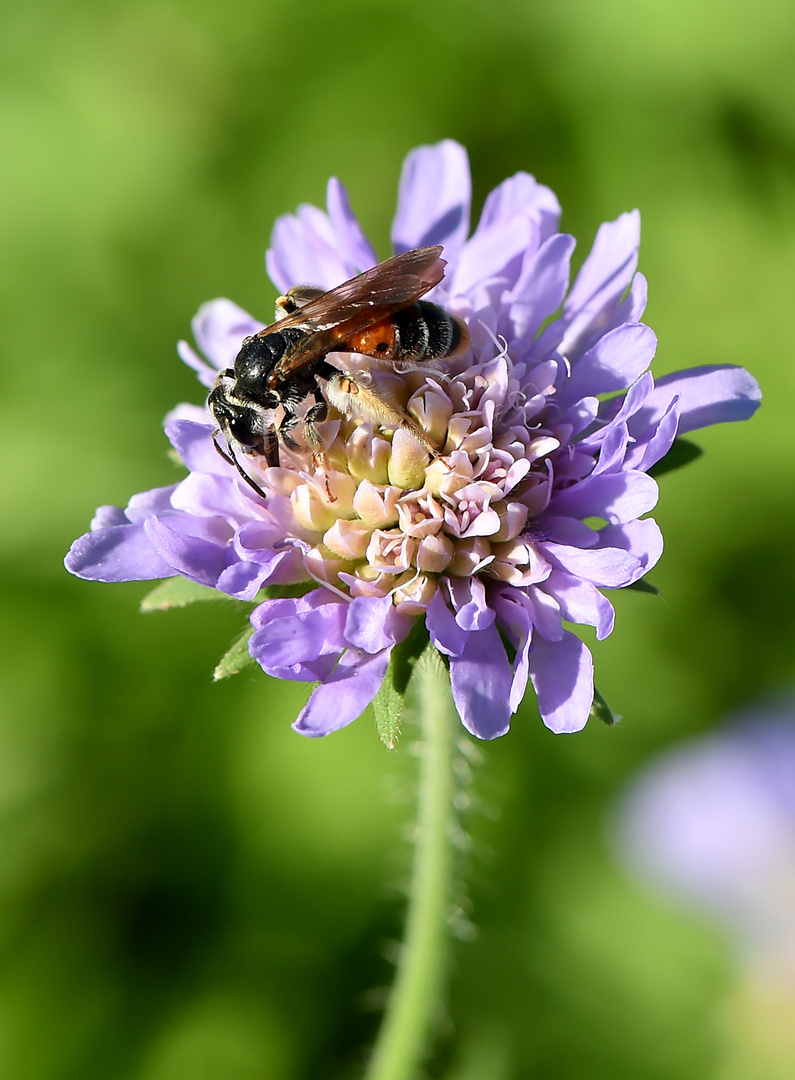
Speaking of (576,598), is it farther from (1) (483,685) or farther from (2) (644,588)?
(1) (483,685)

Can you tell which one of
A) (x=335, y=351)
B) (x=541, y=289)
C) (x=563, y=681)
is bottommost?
(x=563, y=681)

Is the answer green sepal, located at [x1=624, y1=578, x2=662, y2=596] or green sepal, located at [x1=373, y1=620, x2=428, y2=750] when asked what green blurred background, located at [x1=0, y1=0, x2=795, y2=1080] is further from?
green sepal, located at [x1=624, y1=578, x2=662, y2=596]

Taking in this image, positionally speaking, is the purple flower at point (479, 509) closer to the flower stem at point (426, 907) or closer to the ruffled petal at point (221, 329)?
the ruffled petal at point (221, 329)

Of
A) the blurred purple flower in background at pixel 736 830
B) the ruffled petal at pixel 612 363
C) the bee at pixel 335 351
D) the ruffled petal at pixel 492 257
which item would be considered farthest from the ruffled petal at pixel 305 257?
the blurred purple flower in background at pixel 736 830

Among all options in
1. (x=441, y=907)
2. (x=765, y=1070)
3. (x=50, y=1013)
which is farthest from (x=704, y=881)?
(x=50, y=1013)

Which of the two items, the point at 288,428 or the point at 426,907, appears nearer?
A: the point at 288,428

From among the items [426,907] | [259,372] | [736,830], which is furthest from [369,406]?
[736,830]
